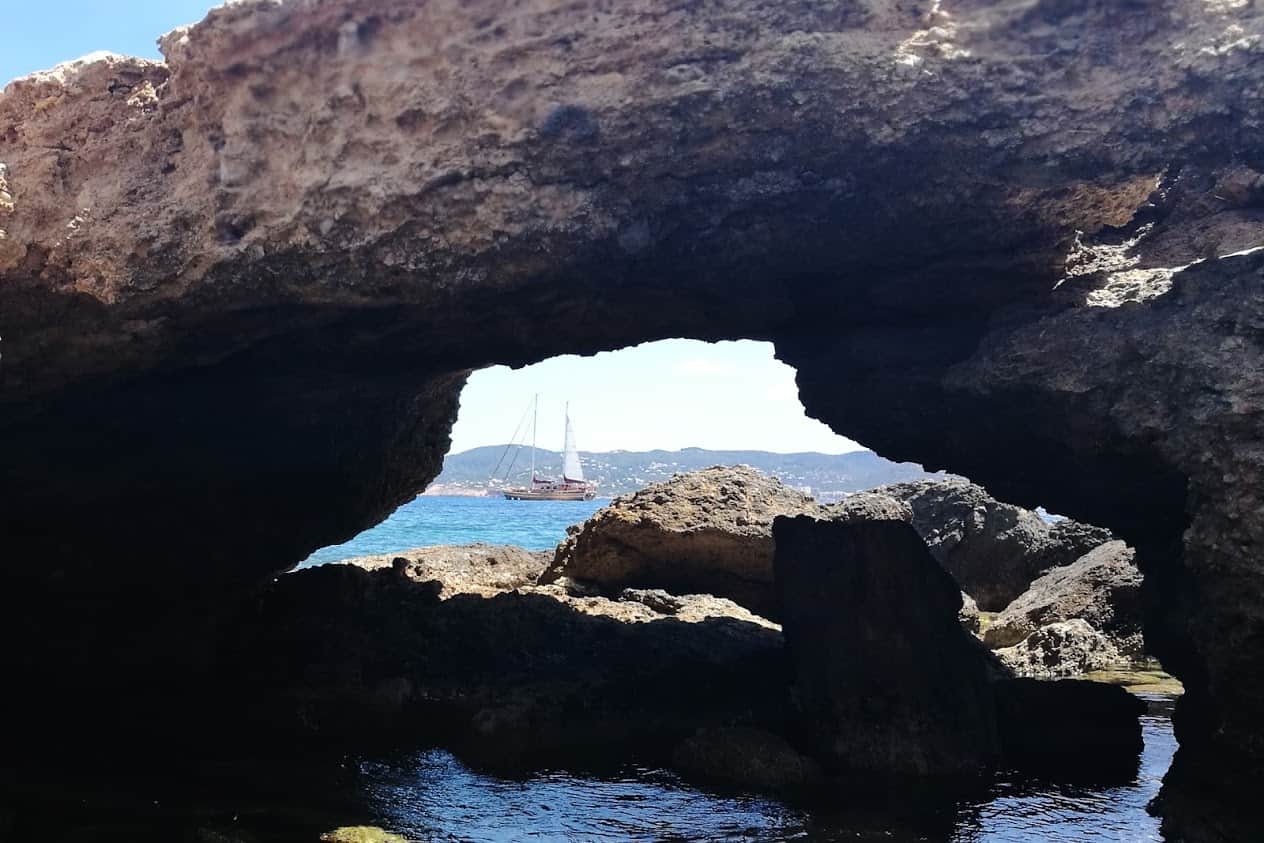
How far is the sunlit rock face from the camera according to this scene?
27.0 feet

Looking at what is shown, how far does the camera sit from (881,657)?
10523 millimetres

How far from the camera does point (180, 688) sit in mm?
12648

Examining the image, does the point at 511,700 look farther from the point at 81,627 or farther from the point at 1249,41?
the point at 1249,41

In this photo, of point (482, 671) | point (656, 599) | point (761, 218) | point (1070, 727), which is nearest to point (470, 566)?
point (656, 599)

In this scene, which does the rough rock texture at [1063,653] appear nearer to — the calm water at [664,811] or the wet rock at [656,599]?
the calm water at [664,811]

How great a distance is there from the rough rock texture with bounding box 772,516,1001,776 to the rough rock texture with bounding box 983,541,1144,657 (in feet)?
16.6

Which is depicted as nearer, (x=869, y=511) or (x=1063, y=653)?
(x=869, y=511)

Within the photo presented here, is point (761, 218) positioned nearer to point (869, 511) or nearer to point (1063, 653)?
point (869, 511)

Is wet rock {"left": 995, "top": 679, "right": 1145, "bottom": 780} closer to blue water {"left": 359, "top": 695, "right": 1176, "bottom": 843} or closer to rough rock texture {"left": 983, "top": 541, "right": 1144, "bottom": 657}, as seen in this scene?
blue water {"left": 359, "top": 695, "right": 1176, "bottom": 843}

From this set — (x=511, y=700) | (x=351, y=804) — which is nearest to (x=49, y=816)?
(x=351, y=804)

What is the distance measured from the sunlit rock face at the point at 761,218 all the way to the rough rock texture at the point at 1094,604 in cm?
602

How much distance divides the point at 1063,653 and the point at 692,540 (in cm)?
525

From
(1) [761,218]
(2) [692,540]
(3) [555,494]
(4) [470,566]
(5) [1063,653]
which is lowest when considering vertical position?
(5) [1063,653]

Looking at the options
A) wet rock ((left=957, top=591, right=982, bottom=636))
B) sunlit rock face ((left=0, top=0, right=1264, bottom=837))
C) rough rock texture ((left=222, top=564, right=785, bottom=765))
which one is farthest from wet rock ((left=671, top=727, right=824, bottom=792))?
wet rock ((left=957, top=591, right=982, bottom=636))
